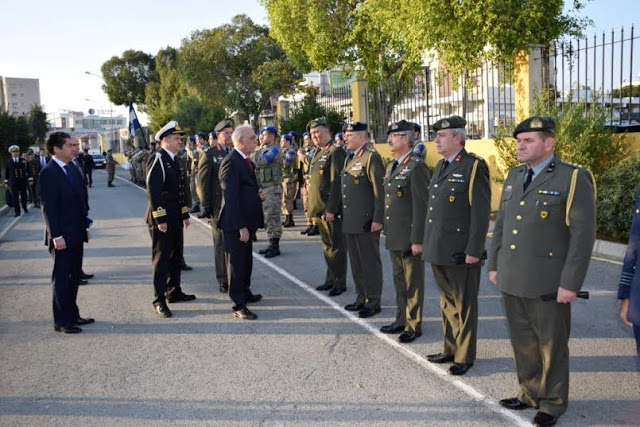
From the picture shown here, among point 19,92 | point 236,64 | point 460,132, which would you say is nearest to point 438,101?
point 460,132

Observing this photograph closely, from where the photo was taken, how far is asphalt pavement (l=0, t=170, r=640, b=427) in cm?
430

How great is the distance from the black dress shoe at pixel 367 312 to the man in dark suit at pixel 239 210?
113 centimetres

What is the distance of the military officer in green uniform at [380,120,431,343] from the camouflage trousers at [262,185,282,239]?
4832 millimetres

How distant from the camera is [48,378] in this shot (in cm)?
516

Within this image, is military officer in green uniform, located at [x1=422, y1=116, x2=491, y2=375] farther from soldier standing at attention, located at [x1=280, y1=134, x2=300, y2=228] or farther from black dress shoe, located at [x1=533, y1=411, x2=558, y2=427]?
soldier standing at attention, located at [x1=280, y1=134, x2=300, y2=228]

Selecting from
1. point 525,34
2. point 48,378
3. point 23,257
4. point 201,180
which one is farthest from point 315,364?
point 525,34

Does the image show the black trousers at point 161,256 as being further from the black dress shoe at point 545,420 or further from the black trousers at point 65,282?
the black dress shoe at point 545,420

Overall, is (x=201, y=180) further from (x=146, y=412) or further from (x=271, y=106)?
(x=271, y=106)

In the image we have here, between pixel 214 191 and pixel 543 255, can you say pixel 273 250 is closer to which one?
pixel 214 191

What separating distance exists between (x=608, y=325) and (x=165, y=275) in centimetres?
463

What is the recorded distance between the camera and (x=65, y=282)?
6355 mm

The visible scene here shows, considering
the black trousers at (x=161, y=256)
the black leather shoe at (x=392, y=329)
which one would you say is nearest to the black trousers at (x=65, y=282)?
the black trousers at (x=161, y=256)

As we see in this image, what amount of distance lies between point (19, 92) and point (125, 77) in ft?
332

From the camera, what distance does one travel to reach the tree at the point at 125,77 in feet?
243
